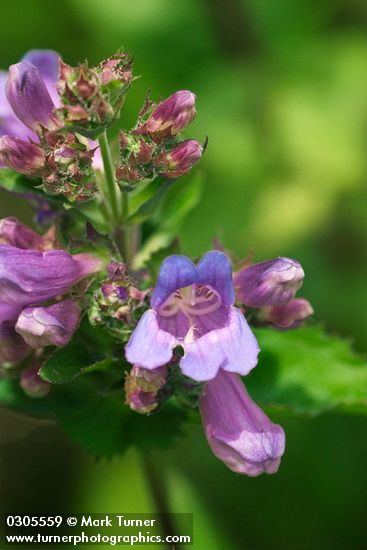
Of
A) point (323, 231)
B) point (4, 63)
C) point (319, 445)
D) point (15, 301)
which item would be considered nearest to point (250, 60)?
point (323, 231)

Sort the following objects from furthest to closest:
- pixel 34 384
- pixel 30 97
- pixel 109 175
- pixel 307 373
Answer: pixel 307 373 < pixel 34 384 < pixel 109 175 < pixel 30 97

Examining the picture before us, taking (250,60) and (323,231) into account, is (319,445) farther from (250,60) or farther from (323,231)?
(250,60)

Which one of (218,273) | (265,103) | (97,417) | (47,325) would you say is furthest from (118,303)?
(265,103)

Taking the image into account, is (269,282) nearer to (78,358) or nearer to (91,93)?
(78,358)

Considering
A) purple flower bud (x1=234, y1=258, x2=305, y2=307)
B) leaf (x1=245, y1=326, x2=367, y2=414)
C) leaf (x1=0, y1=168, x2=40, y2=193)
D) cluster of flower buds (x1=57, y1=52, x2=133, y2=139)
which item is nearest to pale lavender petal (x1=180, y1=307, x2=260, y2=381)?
purple flower bud (x1=234, y1=258, x2=305, y2=307)

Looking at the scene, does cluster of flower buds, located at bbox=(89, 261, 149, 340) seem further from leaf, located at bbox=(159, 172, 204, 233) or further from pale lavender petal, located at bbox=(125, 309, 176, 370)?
leaf, located at bbox=(159, 172, 204, 233)

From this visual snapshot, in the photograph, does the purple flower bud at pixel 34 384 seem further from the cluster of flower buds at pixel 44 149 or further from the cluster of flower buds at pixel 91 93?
the cluster of flower buds at pixel 91 93
